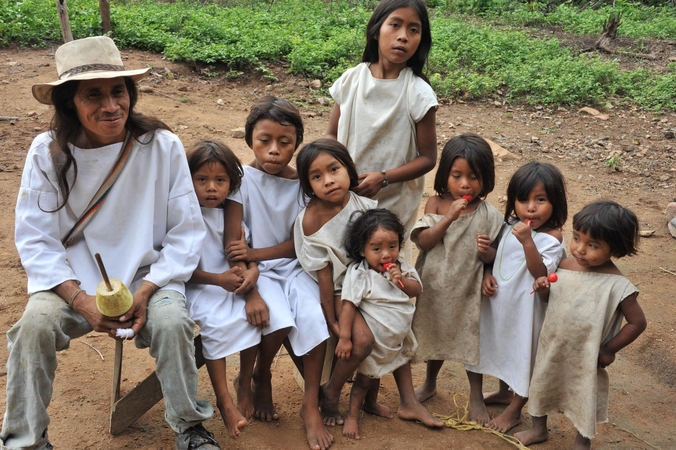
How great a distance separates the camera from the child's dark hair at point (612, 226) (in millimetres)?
2944

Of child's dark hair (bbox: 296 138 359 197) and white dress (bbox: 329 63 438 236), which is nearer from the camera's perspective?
child's dark hair (bbox: 296 138 359 197)

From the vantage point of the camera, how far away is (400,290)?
127 inches

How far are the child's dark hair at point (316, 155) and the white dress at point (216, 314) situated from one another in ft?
1.67

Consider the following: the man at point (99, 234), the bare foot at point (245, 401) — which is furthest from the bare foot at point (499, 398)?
the man at point (99, 234)

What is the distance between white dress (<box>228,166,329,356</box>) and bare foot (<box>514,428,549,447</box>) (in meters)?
1.14

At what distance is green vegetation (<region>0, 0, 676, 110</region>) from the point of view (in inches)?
372

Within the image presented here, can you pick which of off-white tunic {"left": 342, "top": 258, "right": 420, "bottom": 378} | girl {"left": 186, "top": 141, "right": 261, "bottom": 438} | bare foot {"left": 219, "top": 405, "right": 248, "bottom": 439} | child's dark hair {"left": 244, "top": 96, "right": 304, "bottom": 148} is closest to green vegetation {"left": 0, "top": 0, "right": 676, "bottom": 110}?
child's dark hair {"left": 244, "top": 96, "right": 304, "bottom": 148}

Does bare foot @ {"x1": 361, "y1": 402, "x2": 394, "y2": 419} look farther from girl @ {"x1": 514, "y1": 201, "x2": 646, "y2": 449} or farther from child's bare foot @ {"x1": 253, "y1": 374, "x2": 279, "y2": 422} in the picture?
girl @ {"x1": 514, "y1": 201, "x2": 646, "y2": 449}

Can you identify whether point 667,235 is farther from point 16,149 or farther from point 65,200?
point 16,149

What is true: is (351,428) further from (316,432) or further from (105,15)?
(105,15)

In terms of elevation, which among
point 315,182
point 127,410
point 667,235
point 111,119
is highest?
point 111,119

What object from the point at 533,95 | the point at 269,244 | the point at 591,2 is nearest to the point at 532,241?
the point at 269,244

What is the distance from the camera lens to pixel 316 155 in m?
3.20

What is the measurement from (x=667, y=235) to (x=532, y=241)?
3709 mm
